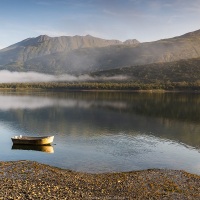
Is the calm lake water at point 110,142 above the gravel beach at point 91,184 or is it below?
below

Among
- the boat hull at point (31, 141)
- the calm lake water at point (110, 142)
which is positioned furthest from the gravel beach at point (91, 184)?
the boat hull at point (31, 141)

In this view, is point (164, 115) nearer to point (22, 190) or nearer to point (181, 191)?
point (181, 191)

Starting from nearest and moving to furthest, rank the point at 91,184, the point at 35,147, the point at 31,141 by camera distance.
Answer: the point at 91,184
the point at 35,147
the point at 31,141

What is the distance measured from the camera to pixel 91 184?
131 ft

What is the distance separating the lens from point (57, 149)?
2574 inches

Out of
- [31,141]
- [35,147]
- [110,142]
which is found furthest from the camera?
[110,142]

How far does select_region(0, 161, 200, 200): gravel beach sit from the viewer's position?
34938 millimetres

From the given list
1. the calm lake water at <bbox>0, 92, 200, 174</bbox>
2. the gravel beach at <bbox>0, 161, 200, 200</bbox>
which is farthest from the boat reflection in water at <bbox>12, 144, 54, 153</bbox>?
the gravel beach at <bbox>0, 161, 200, 200</bbox>

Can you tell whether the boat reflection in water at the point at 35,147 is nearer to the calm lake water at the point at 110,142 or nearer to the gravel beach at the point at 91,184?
the calm lake water at the point at 110,142

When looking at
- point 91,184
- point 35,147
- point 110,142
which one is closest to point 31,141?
point 35,147

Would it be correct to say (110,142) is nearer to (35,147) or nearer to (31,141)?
(35,147)

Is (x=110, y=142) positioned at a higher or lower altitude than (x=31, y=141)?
lower

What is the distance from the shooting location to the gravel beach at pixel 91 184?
115 ft

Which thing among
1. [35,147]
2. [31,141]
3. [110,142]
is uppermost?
[31,141]
